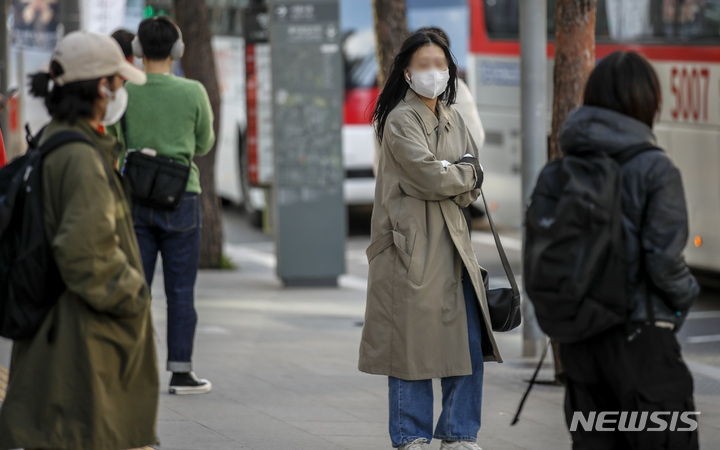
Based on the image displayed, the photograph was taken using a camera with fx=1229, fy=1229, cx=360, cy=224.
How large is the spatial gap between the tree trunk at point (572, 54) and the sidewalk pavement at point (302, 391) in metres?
1.57

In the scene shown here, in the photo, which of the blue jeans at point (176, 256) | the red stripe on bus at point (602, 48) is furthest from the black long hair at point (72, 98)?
the red stripe on bus at point (602, 48)

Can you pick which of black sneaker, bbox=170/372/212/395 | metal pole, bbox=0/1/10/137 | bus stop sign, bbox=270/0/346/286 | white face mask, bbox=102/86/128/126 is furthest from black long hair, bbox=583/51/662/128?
metal pole, bbox=0/1/10/137

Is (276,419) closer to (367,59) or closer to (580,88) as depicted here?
(580,88)

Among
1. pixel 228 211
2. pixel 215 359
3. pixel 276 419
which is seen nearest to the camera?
pixel 276 419

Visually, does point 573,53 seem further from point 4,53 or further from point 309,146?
point 4,53

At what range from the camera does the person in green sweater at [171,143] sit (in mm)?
6090

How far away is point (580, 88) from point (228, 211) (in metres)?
13.6

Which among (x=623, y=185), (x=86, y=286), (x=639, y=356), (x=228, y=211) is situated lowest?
(x=228, y=211)

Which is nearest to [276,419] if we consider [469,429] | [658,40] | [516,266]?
[469,429]

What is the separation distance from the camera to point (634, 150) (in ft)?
11.9

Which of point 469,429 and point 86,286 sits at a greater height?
point 86,286

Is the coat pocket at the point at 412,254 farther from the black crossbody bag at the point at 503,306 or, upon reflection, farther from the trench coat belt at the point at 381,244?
the black crossbody bag at the point at 503,306

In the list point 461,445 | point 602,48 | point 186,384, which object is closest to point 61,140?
point 461,445

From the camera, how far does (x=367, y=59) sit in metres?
15.7
